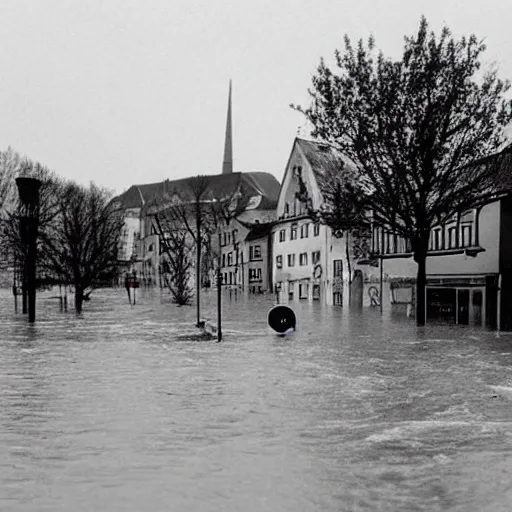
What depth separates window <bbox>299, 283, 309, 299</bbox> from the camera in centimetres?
4662

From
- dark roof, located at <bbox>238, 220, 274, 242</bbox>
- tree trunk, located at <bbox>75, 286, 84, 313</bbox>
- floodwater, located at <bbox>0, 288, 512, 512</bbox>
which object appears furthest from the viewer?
dark roof, located at <bbox>238, 220, 274, 242</bbox>

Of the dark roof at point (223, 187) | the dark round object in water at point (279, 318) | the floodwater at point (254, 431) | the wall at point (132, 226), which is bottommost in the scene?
the floodwater at point (254, 431)

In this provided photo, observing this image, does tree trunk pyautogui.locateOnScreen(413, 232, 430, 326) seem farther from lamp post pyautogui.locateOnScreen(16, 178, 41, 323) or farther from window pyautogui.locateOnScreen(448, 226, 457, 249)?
lamp post pyautogui.locateOnScreen(16, 178, 41, 323)

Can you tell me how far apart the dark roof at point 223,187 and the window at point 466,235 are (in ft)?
141

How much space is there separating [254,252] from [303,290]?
15308mm

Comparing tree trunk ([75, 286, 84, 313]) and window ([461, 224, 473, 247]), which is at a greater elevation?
window ([461, 224, 473, 247])

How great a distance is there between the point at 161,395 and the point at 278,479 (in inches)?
172

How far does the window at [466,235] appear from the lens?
93.6 ft

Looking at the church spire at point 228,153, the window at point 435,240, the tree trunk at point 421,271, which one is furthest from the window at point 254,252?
the church spire at point 228,153

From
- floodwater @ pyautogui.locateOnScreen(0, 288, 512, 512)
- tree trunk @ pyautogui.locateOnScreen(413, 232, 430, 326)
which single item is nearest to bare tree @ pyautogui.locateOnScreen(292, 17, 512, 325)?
tree trunk @ pyautogui.locateOnScreen(413, 232, 430, 326)

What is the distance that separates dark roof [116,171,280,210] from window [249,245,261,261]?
9.98 meters

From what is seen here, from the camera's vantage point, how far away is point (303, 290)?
1854 inches

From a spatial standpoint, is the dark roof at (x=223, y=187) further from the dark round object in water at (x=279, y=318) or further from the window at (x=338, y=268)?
the dark round object in water at (x=279, y=318)

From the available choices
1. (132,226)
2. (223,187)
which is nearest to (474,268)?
(223,187)
